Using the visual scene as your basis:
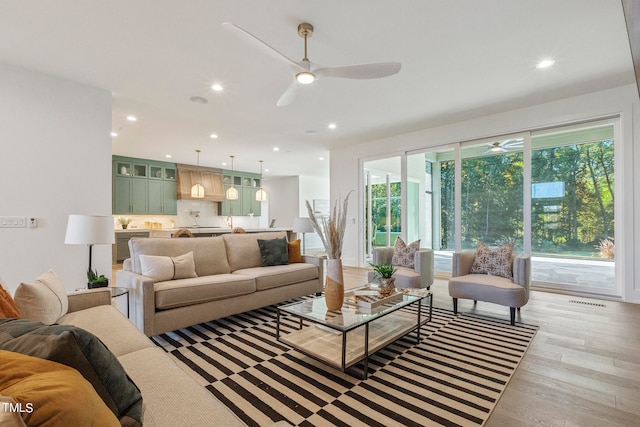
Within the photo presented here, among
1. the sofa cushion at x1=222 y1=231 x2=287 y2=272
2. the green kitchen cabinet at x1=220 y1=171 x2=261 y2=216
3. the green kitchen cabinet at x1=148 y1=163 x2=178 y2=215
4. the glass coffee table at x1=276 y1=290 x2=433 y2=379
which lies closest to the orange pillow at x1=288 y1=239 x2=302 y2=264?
the sofa cushion at x1=222 y1=231 x2=287 y2=272

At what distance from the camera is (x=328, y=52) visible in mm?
2996

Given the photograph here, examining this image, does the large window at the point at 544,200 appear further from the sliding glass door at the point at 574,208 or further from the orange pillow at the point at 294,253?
the orange pillow at the point at 294,253

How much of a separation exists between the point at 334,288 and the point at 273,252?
5.58 ft

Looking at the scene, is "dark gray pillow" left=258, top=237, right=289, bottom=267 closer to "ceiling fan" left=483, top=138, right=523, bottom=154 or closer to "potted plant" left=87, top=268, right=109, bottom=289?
"potted plant" left=87, top=268, right=109, bottom=289

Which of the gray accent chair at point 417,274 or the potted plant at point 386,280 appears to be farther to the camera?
the gray accent chair at point 417,274

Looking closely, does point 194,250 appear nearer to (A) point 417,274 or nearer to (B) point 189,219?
(A) point 417,274

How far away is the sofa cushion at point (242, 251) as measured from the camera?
149 inches

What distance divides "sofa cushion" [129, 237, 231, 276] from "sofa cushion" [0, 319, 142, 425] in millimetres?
2329

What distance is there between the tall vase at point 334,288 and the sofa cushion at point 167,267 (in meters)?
1.61

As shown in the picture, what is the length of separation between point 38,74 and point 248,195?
23.3 feet

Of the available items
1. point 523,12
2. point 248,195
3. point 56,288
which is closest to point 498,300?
point 523,12

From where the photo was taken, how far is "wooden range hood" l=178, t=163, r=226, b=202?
8.64 m

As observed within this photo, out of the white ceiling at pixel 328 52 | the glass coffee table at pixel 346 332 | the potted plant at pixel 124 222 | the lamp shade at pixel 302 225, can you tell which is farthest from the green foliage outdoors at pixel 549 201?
the potted plant at pixel 124 222

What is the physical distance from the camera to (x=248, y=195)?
10.4 meters
